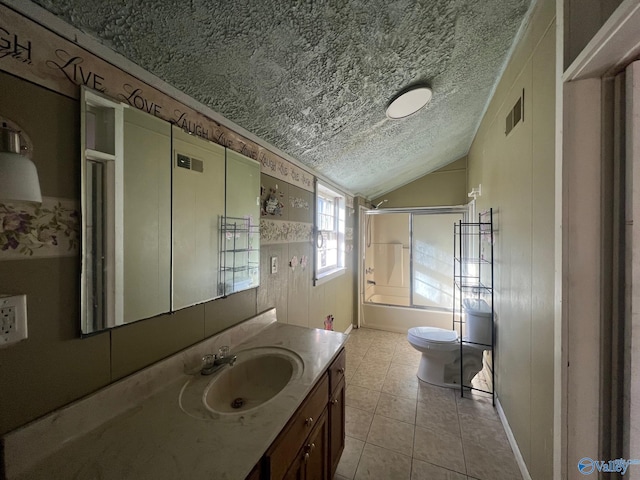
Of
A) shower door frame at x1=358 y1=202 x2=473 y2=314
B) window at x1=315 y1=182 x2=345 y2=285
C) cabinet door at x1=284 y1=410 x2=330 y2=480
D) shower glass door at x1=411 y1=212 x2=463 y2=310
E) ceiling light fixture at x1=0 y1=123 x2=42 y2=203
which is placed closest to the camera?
ceiling light fixture at x1=0 y1=123 x2=42 y2=203

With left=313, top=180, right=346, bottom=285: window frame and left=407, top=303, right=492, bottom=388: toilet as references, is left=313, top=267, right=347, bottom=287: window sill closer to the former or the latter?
left=313, top=180, right=346, bottom=285: window frame

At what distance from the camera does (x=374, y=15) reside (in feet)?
3.22

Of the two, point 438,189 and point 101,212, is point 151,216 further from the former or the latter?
point 438,189

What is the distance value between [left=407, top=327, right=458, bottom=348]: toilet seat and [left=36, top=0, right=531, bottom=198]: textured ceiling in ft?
6.25

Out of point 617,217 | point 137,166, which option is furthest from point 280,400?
point 617,217

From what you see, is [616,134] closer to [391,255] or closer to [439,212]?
[439,212]

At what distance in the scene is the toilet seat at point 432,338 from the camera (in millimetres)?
2174

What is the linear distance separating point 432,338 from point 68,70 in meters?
2.80

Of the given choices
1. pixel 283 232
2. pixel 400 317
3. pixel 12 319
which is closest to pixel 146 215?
pixel 12 319

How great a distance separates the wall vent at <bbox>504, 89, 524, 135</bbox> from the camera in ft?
4.63

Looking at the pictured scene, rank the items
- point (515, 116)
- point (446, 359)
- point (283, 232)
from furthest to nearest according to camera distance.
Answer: point (446, 359) < point (283, 232) < point (515, 116)

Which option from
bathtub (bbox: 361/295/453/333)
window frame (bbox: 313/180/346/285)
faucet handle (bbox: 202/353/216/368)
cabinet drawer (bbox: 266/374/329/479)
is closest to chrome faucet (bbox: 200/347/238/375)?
faucet handle (bbox: 202/353/216/368)

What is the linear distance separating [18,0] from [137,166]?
0.45m

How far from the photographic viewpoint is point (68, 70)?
0.71 metres
